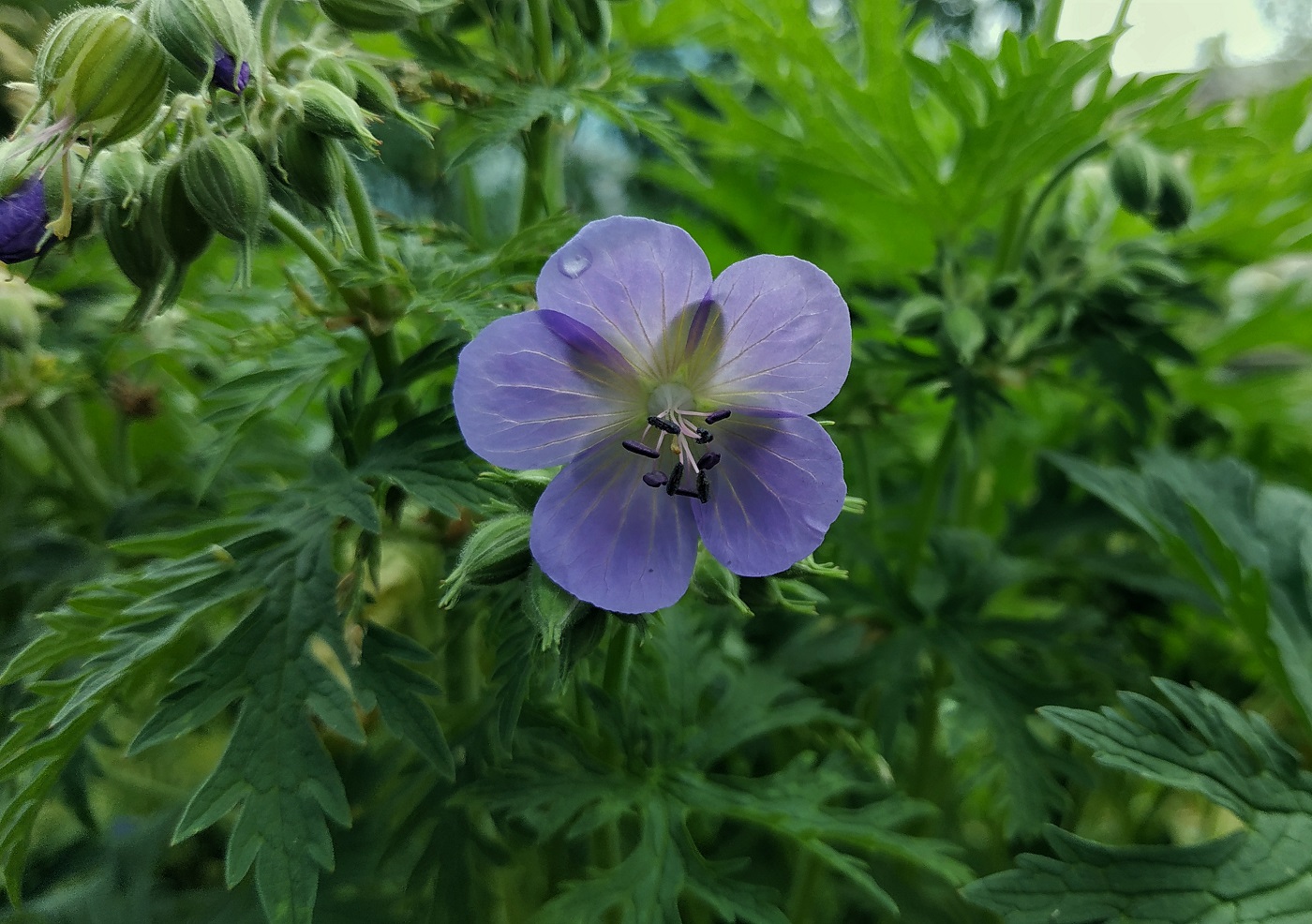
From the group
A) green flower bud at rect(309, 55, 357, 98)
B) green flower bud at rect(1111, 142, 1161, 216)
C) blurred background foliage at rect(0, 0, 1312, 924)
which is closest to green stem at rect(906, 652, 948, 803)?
blurred background foliage at rect(0, 0, 1312, 924)

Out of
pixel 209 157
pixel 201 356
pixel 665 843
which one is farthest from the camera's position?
pixel 201 356

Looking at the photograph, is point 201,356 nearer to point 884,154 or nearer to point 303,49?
point 303,49

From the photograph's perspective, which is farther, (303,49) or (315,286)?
(315,286)

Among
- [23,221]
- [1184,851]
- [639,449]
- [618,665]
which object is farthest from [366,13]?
[1184,851]

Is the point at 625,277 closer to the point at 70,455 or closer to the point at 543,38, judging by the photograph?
the point at 543,38

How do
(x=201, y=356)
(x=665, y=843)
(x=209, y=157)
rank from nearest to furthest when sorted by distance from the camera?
1. (x=209, y=157)
2. (x=665, y=843)
3. (x=201, y=356)

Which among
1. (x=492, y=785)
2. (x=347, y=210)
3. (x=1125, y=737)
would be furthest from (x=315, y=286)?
(x=1125, y=737)
